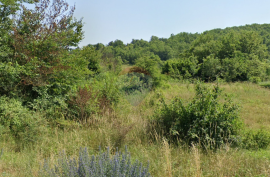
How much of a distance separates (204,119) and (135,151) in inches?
70.9

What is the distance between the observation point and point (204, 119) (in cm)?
521

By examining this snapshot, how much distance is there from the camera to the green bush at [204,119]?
5.14 meters

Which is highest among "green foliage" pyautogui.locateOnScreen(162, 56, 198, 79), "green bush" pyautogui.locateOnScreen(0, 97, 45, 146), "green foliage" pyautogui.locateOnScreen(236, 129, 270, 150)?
"green foliage" pyautogui.locateOnScreen(162, 56, 198, 79)

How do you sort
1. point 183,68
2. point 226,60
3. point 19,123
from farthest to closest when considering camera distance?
1. point 183,68
2. point 226,60
3. point 19,123

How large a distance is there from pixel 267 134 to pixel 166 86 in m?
7.94

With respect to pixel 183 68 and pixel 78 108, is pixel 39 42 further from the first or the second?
pixel 183 68

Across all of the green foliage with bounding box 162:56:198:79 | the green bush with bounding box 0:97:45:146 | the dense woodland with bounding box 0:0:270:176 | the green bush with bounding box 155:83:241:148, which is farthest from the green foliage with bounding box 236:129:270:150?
the green foliage with bounding box 162:56:198:79

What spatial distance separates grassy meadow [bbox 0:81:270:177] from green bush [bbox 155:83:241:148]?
297mm

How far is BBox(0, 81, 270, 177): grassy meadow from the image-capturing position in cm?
373

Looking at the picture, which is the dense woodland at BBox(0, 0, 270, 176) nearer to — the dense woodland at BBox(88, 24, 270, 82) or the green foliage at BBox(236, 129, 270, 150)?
the green foliage at BBox(236, 129, 270, 150)

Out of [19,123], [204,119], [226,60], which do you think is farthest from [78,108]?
[226,60]

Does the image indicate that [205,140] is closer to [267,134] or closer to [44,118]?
[267,134]

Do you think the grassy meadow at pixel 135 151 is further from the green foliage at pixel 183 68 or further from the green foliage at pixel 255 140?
the green foliage at pixel 183 68

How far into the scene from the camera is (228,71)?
81.9ft
